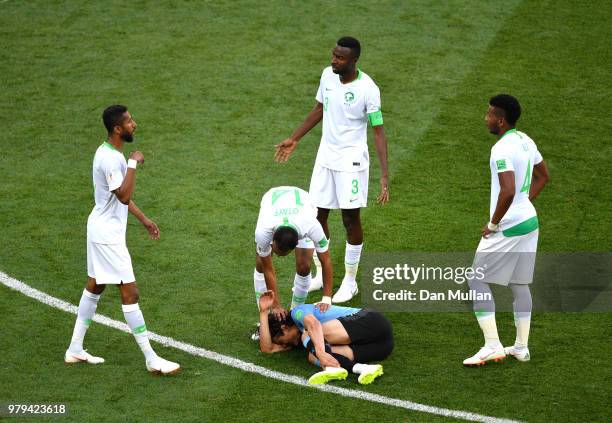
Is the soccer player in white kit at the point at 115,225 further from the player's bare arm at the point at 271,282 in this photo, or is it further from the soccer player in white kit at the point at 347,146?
the soccer player in white kit at the point at 347,146

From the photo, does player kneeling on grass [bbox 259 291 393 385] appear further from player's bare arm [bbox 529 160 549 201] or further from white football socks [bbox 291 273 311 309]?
player's bare arm [bbox 529 160 549 201]

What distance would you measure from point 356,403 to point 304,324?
36.3 inches

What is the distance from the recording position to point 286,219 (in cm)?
959

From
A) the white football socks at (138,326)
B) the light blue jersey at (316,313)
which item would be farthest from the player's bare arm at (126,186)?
the light blue jersey at (316,313)

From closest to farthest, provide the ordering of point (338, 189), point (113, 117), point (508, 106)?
1. point (113, 117)
2. point (508, 106)
3. point (338, 189)

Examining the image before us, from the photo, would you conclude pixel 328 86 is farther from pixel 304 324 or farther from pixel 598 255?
pixel 598 255

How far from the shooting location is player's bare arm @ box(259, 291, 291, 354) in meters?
9.90

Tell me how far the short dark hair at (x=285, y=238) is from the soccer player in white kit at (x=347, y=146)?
5.93ft

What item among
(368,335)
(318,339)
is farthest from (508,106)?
(318,339)

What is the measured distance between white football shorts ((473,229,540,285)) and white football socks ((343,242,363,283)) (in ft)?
5.80

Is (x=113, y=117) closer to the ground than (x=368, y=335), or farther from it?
farther from it

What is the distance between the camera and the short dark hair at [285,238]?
9125 mm

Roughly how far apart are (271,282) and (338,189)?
5.16ft

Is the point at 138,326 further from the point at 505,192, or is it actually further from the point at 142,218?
the point at 505,192
